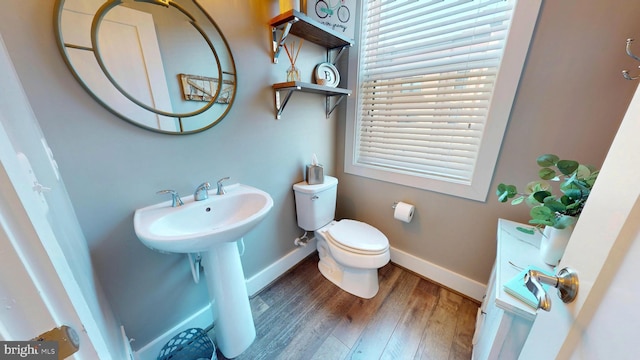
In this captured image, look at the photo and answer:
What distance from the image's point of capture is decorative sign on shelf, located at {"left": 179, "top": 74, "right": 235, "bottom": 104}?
95 cm

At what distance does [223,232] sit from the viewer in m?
0.78

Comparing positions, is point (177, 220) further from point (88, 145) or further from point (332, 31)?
point (332, 31)

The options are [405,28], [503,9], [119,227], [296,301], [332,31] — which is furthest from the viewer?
[296,301]

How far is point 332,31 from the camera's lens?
48.0 inches

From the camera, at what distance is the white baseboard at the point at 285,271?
3.55 ft

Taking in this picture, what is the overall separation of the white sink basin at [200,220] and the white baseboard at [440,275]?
1.27 m

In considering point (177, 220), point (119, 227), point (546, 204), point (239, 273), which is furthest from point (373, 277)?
point (119, 227)

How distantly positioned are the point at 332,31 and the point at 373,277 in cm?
159

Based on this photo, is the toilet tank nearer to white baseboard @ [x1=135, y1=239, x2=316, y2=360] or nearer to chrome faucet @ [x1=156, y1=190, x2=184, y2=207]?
→ white baseboard @ [x1=135, y1=239, x2=316, y2=360]

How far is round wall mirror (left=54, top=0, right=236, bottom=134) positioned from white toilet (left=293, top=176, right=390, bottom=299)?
0.80 meters

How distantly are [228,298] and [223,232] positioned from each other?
48 cm

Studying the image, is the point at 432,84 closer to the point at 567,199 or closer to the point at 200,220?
the point at 567,199

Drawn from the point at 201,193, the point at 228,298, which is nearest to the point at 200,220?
the point at 201,193

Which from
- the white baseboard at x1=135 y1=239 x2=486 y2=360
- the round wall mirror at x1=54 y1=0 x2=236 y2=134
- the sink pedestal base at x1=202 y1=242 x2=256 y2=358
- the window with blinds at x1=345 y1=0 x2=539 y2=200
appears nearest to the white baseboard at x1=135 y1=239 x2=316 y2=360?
the white baseboard at x1=135 y1=239 x2=486 y2=360
